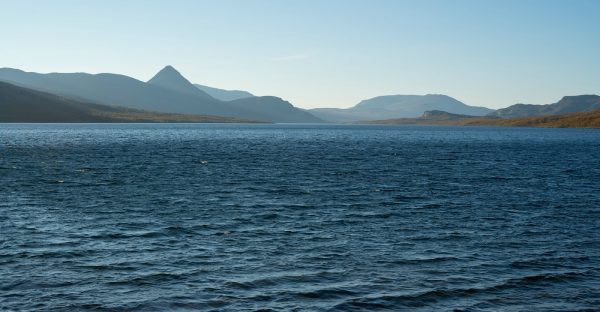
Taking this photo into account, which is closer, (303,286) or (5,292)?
(5,292)

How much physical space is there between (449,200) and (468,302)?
102 feet

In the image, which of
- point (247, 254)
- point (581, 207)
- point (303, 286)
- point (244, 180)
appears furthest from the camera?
point (244, 180)

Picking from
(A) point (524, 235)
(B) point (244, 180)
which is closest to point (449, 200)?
(A) point (524, 235)

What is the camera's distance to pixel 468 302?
78.8 feet

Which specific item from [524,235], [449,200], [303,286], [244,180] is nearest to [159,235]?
[303,286]

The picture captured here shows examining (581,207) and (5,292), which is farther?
(581,207)

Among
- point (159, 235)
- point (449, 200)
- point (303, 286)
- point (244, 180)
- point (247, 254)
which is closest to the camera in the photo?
point (303, 286)

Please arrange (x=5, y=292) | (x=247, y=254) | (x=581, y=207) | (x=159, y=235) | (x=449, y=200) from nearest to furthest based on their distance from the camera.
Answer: (x=5, y=292), (x=247, y=254), (x=159, y=235), (x=581, y=207), (x=449, y=200)

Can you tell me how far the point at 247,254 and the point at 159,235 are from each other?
754cm

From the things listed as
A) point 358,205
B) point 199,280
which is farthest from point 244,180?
point 199,280

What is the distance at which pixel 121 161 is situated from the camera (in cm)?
9944

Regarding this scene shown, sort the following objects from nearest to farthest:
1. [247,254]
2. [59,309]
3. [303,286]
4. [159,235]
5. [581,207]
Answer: [59,309] < [303,286] < [247,254] < [159,235] < [581,207]

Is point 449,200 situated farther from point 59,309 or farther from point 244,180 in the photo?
point 59,309

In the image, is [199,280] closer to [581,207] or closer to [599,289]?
[599,289]
